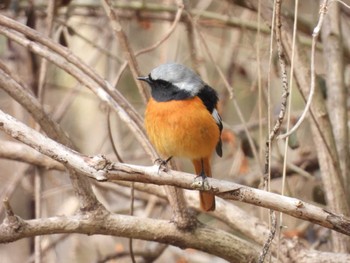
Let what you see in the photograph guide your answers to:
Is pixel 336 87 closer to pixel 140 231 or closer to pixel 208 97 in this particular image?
pixel 208 97

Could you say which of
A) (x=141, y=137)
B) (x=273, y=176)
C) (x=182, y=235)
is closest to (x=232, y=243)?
(x=182, y=235)

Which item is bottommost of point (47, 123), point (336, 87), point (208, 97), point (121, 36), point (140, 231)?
point (140, 231)

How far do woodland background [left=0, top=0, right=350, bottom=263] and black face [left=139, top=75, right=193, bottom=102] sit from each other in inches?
3.5

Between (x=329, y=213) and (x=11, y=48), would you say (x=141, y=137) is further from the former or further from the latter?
(x=11, y=48)

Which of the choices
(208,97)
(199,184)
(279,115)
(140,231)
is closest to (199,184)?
(199,184)

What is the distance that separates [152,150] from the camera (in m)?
3.06

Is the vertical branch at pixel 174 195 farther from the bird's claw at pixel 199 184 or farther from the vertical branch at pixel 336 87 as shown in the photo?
the vertical branch at pixel 336 87

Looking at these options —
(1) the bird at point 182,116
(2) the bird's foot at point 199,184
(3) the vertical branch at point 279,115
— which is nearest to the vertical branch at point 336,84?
(1) the bird at point 182,116

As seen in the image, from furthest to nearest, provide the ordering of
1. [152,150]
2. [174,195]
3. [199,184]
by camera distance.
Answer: [152,150], [174,195], [199,184]

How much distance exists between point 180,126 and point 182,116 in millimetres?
44

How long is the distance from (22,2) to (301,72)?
1.94 metres

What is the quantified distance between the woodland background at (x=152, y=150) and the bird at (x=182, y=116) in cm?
8

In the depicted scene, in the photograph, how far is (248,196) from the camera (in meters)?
2.28

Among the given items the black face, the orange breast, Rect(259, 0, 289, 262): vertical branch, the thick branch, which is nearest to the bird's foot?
Rect(259, 0, 289, 262): vertical branch
